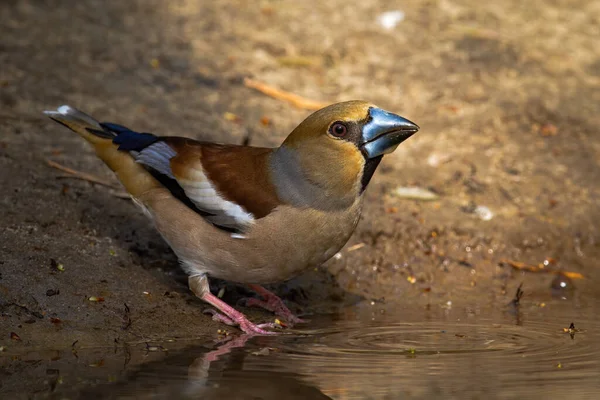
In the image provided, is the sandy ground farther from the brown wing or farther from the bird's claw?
the brown wing

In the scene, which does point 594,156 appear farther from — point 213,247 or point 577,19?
point 213,247

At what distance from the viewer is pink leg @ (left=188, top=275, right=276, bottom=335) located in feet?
18.1

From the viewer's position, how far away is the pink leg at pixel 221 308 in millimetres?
5527

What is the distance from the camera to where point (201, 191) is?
5484mm

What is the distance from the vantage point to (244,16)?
32.8ft

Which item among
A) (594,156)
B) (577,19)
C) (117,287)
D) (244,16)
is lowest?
(117,287)

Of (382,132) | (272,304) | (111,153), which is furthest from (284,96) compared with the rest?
(382,132)

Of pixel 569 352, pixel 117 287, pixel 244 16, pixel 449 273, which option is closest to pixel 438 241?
pixel 449 273

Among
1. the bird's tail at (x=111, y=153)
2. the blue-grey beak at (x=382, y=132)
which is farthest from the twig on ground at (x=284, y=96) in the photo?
the blue-grey beak at (x=382, y=132)

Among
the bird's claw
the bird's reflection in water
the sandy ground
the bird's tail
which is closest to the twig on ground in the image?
the sandy ground

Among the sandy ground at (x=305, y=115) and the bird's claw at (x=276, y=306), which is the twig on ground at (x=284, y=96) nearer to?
the sandy ground at (x=305, y=115)

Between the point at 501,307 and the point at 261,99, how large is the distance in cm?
337

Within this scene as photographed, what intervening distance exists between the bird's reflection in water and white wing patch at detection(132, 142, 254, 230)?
2.86ft

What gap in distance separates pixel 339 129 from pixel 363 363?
1.36 meters
